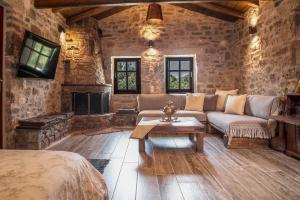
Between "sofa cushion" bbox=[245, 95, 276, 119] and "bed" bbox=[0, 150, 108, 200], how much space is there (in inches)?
152

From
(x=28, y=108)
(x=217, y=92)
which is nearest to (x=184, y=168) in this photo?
(x=28, y=108)

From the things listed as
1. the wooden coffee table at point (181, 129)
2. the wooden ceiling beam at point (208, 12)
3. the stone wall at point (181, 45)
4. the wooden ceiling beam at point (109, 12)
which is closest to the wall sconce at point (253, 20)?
the wooden ceiling beam at point (208, 12)

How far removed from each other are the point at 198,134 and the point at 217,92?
292 cm

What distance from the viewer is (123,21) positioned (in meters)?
7.43

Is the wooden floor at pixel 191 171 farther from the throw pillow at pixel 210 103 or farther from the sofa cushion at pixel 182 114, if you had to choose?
the throw pillow at pixel 210 103

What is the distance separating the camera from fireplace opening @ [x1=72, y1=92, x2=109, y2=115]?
6.56 m

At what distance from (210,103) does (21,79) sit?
4.45 metres

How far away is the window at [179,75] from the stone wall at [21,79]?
331 cm

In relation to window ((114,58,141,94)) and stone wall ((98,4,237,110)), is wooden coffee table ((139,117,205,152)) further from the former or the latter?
window ((114,58,141,94))

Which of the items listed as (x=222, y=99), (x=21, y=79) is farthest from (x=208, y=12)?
(x=21, y=79)

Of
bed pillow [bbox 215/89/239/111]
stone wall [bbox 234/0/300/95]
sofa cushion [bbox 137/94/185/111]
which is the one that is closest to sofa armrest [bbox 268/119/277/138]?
stone wall [bbox 234/0/300/95]

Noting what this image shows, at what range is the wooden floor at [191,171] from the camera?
2.57m

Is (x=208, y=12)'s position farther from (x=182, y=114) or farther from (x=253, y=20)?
(x=182, y=114)

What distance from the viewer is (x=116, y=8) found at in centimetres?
716
